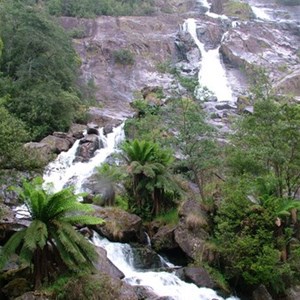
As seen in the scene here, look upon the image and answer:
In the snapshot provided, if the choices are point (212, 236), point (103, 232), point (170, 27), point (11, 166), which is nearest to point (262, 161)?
point (212, 236)

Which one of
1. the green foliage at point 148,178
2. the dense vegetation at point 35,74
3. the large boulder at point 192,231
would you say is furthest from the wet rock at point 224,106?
the large boulder at point 192,231

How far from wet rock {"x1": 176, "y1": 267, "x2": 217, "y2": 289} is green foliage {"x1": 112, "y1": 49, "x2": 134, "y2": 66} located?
29.9 meters

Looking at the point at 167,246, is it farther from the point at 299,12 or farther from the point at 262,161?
the point at 299,12

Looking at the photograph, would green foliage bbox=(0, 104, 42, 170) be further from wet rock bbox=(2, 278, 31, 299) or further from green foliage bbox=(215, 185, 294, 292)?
green foliage bbox=(215, 185, 294, 292)

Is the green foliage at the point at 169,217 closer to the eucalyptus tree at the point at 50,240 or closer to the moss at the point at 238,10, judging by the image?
the eucalyptus tree at the point at 50,240

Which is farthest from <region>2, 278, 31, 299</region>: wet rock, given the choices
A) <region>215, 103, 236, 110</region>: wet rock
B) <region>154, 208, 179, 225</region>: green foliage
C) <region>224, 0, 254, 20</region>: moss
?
<region>224, 0, 254, 20</region>: moss

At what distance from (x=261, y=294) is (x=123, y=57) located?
31228 mm

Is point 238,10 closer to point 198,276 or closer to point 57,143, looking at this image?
point 57,143

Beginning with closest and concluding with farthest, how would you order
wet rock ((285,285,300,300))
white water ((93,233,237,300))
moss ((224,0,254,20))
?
1. white water ((93,233,237,300))
2. wet rock ((285,285,300,300))
3. moss ((224,0,254,20))

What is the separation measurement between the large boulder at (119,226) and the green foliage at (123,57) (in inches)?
1069

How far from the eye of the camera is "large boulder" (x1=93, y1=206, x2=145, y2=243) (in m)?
14.2

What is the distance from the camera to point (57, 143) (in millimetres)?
22125

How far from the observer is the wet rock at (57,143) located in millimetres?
21703

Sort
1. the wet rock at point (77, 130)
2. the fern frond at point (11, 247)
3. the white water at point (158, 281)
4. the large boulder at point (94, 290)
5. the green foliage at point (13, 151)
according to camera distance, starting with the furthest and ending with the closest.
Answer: the wet rock at point (77, 130)
the white water at point (158, 281)
the green foliage at point (13, 151)
the fern frond at point (11, 247)
the large boulder at point (94, 290)
